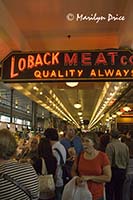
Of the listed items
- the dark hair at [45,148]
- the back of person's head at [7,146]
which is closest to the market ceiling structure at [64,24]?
the dark hair at [45,148]

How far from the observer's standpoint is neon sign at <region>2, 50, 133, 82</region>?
6434 mm

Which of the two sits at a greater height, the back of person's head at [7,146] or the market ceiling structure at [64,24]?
the market ceiling structure at [64,24]

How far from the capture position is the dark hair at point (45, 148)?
4820mm

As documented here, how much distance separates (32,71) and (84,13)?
132cm

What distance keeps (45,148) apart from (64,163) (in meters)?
0.80

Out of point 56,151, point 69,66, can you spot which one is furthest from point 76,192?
point 69,66

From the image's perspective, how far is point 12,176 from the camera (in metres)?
2.64

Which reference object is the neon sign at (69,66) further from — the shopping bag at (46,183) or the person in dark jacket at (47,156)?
the shopping bag at (46,183)

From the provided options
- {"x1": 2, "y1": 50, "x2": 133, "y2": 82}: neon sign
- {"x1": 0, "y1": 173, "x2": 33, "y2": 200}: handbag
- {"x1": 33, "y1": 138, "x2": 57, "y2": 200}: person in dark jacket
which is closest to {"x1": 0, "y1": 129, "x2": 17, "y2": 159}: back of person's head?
{"x1": 0, "y1": 173, "x2": 33, "y2": 200}: handbag

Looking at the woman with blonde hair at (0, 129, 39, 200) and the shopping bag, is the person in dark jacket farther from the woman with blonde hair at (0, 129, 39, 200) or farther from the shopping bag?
the woman with blonde hair at (0, 129, 39, 200)

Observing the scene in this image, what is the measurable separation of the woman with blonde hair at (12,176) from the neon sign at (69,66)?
3.73 m

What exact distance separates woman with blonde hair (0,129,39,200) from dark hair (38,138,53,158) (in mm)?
1968

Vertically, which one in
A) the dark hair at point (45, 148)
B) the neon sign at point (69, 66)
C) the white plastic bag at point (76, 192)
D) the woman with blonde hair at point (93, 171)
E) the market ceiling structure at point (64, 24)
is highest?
the market ceiling structure at point (64, 24)

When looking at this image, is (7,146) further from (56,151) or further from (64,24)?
(64,24)
